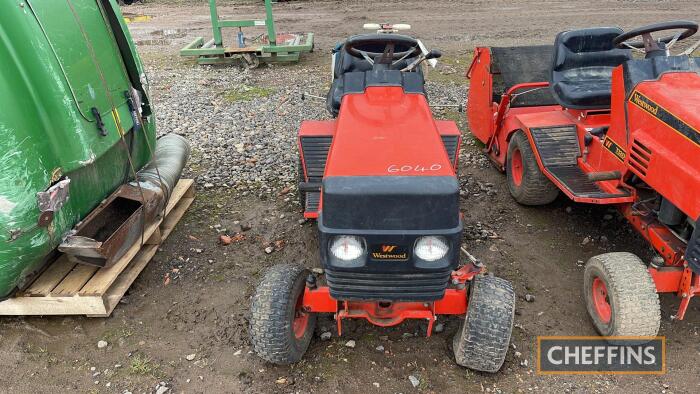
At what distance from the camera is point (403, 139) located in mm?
2645

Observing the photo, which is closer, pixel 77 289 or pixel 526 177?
pixel 77 289

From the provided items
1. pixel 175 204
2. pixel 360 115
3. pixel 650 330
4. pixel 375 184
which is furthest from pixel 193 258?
pixel 650 330

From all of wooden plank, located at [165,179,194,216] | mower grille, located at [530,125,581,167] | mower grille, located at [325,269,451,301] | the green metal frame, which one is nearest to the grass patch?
the green metal frame

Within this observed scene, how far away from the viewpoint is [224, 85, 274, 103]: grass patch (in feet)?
24.1

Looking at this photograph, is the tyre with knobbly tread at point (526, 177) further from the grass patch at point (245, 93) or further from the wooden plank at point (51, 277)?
the grass patch at point (245, 93)

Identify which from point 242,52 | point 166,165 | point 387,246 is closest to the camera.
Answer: point 387,246

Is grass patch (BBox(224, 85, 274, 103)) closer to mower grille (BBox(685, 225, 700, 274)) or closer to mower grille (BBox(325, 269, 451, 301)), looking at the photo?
mower grille (BBox(325, 269, 451, 301))

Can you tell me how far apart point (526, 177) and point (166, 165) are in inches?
114

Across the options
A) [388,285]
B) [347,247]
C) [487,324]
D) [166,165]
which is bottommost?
[166,165]

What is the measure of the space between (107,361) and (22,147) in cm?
126


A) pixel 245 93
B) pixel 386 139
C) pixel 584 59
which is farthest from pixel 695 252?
pixel 245 93

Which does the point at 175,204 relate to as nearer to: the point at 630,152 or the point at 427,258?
the point at 427,258

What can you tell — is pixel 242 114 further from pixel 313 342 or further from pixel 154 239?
pixel 313 342

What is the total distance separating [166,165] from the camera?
13.4 feet
